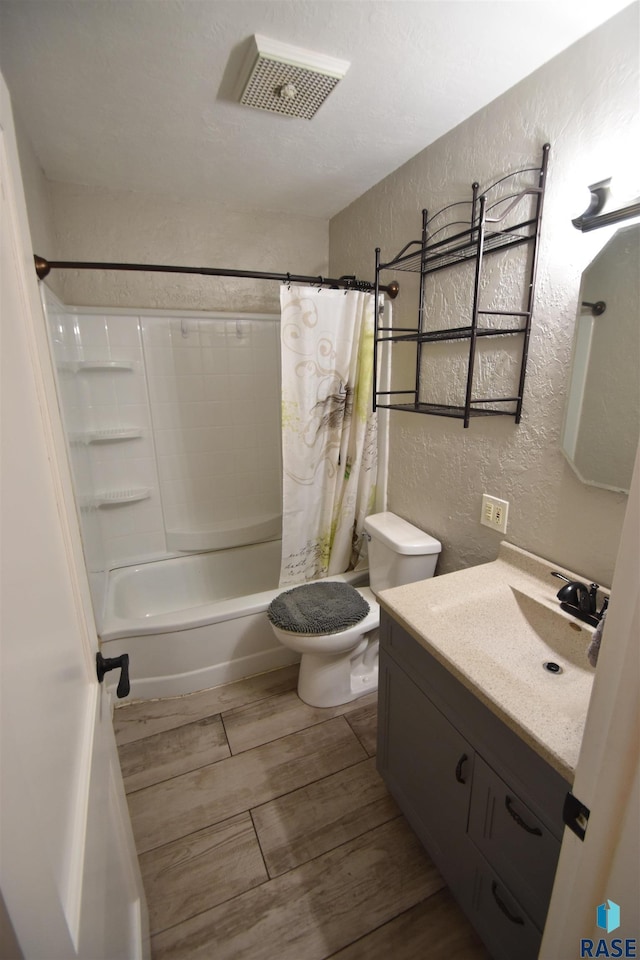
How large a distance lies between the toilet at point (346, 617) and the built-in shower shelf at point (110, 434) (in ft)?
4.11

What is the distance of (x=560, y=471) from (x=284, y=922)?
1.54 metres

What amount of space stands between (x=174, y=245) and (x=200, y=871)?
2727 millimetres

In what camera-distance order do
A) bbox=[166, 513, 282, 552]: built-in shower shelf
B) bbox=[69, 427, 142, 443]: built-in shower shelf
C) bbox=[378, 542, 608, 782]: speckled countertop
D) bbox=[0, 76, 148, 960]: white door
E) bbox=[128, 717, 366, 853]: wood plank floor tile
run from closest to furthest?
bbox=[0, 76, 148, 960]: white door → bbox=[378, 542, 608, 782]: speckled countertop → bbox=[128, 717, 366, 853]: wood plank floor tile → bbox=[69, 427, 142, 443]: built-in shower shelf → bbox=[166, 513, 282, 552]: built-in shower shelf

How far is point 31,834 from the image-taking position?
36 centimetres

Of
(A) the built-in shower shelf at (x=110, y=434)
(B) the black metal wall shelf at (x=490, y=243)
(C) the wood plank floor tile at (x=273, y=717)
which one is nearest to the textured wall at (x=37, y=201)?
(A) the built-in shower shelf at (x=110, y=434)

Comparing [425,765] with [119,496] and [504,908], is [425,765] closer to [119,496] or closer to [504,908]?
[504,908]

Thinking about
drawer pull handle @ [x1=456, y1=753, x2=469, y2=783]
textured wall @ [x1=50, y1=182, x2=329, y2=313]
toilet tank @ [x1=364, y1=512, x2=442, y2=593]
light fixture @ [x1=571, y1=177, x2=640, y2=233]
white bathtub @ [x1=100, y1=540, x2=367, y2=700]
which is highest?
textured wall @ [x1=50, y1=182, x2=329, y2=313]

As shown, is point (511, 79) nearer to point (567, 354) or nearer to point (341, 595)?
point (567, 354)

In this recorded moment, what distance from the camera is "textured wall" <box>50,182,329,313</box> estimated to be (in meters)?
2.04

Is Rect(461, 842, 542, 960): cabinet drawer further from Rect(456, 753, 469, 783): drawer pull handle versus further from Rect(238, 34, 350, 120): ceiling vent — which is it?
Rect(238, 34, 350, 120): ceiling vent

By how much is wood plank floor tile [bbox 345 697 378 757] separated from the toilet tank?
0.53m

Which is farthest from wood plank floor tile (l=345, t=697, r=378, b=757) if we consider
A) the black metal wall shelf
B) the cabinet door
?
the black metal wall shelf

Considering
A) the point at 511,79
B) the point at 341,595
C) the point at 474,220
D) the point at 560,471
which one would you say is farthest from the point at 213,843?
the point at 511,79
